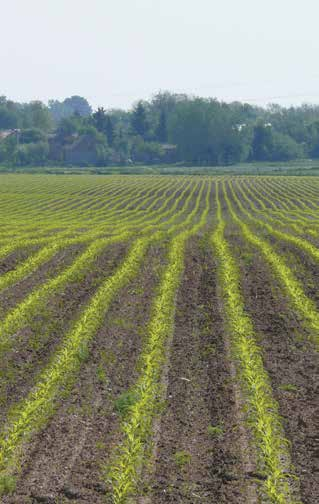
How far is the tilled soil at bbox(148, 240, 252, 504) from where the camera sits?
24.5 feet

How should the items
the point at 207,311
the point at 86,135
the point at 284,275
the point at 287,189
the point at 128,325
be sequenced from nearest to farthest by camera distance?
the point at 128,325 → the point at 207,311 → the point at 284,275 → the point at 287,189 → the point at 86,135

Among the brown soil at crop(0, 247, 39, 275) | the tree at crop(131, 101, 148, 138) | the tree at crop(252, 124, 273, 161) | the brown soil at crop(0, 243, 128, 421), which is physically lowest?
the brown soil at crop(0, 243, 128, 421)

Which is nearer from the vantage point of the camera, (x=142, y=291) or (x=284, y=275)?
(x=142, y=291)

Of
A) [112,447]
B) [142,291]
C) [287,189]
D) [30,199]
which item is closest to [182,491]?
[112,447]

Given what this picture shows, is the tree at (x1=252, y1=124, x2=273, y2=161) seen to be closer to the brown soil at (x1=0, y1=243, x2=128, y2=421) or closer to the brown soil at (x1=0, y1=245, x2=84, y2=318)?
the brown soil at (x1=0, y1=245, x2=84, y2=318)

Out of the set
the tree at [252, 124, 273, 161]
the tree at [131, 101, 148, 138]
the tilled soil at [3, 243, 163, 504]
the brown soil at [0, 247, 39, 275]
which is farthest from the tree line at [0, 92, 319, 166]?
the tilled soil at [3, 243, 163, 504]

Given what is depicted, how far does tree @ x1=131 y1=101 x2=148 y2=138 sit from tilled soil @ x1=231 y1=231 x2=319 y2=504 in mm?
149681

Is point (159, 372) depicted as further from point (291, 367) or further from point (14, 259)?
point (14, 259)

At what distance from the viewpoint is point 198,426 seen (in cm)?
905

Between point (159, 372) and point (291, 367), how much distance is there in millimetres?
2222

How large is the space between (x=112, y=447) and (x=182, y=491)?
1.35 m

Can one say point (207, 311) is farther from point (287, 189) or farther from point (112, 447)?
point (287, 189)

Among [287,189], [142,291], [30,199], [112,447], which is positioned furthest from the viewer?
[287,189]

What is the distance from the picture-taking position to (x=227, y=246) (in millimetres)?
24344
